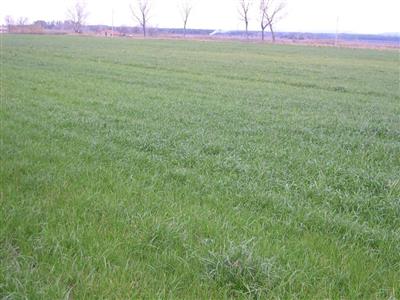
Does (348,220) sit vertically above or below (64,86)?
below

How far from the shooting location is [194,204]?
5.21 meters

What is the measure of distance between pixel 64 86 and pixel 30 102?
13.0 feet

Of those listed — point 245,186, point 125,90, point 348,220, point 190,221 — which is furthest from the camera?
point 125,90

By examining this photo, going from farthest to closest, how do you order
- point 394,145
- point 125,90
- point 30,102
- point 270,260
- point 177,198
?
point 125,90 → point 30,102 → point 394,145 → point 177,198 → point 270,260

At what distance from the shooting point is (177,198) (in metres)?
5.38

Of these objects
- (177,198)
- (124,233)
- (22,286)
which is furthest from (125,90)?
(22,286)

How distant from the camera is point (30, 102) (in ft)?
37.1

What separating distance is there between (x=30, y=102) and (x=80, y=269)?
8.73m

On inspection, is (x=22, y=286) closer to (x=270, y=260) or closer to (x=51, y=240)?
(x=51, y=240)

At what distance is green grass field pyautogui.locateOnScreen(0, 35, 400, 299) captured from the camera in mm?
3594

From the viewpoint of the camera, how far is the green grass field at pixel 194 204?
359 centimetres

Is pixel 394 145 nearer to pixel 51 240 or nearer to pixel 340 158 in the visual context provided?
pixel 340 158

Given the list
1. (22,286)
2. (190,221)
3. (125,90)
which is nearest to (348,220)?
(190,221)

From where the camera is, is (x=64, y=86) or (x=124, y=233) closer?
(x=124, y=233)
